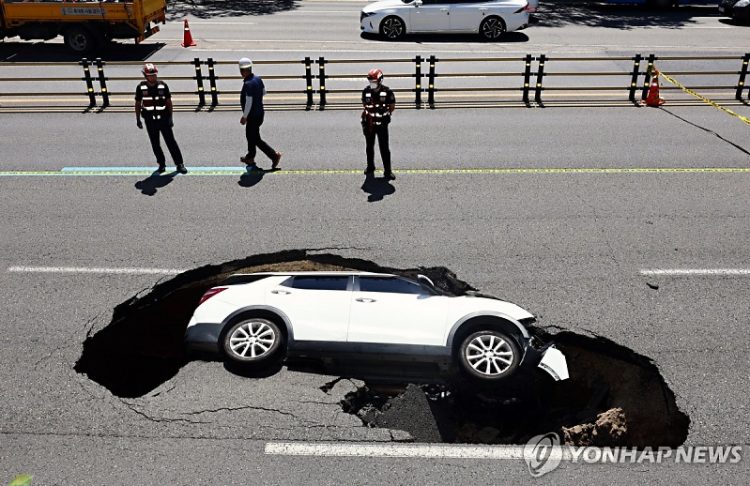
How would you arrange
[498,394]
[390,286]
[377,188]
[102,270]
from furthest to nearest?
[377,188] → [102,270] → [390,286] → [498,394]

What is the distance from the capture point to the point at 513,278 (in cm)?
820

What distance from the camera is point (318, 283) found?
279 inches

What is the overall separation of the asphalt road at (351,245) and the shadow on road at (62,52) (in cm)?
631

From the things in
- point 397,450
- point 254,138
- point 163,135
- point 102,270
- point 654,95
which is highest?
point 654,95

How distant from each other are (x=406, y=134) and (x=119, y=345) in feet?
27.2

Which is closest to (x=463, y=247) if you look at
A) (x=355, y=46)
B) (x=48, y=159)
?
A: (x=48, y=159)

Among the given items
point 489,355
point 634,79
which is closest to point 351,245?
point 489,355

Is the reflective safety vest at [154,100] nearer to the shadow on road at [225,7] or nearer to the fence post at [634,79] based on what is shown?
the fence post at [634,79]

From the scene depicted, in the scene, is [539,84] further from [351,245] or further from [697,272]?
[351,245]

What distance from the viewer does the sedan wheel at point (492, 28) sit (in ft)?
73.6

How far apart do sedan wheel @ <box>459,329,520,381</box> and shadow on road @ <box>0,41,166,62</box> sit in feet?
57.2

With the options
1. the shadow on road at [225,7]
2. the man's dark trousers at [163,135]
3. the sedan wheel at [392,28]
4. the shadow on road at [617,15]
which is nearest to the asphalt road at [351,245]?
the man's dark trousers at [163,135]

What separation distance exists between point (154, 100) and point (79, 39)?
11.8 meters

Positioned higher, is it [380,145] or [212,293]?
[380,145]
